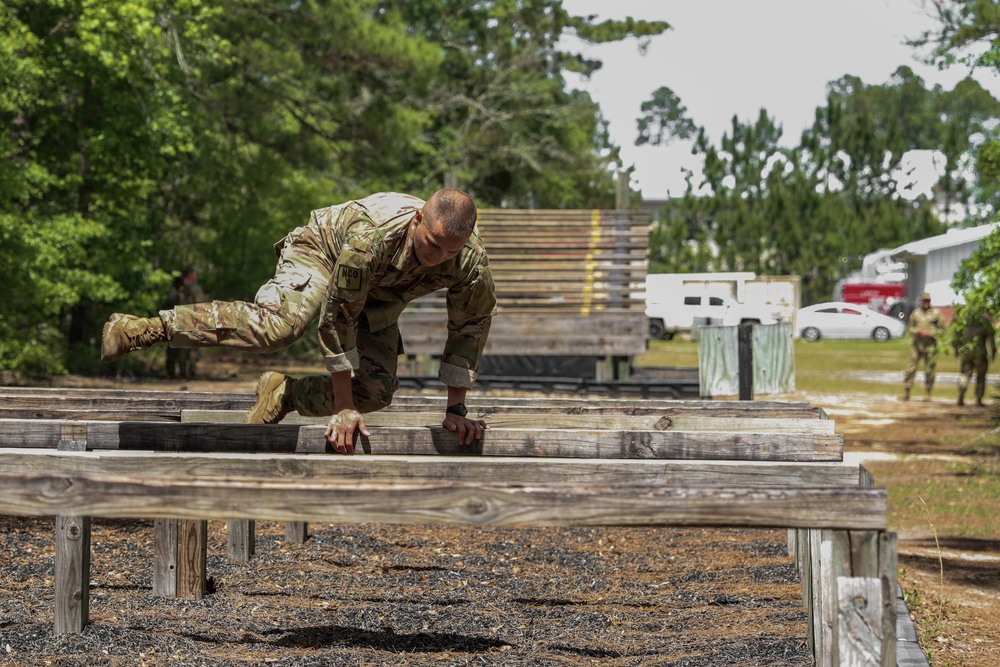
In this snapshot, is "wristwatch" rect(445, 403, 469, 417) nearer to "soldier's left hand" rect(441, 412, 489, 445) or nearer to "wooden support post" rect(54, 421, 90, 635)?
"soldier's left hand" rect(441, 412, 489, 445)

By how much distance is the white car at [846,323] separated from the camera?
2103 inches

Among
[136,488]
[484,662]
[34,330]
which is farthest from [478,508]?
[34,330]

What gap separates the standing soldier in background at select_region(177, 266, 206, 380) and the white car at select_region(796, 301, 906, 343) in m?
33.8

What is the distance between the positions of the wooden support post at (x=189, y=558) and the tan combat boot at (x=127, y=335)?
5.31ft

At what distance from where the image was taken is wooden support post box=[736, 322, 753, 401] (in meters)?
12.9

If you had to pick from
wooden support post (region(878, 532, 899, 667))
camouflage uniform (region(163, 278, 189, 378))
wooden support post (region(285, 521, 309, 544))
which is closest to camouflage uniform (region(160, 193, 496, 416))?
wooden support post (region(878, 532, 899, 667))

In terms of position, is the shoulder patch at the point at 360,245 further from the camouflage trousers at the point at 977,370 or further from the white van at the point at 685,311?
the white van at the point at 685,311

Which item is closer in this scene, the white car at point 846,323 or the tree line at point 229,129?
the tree line at point 229,129

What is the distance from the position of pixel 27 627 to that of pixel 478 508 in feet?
11.1

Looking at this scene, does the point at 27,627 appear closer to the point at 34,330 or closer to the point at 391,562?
the point at 391,562

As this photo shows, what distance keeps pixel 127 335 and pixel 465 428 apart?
151cm

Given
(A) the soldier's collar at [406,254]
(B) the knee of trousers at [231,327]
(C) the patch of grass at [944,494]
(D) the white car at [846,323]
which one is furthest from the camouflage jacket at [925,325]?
(D) the white car at [846,323]

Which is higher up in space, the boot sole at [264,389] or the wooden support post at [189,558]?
the boot sole at [264,389]

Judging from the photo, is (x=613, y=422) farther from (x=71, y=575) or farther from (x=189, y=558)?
(x=71, y=575)
